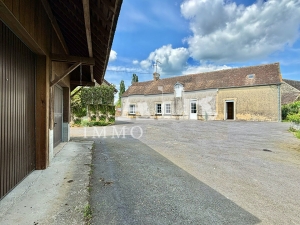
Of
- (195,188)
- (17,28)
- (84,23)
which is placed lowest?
(195,188)

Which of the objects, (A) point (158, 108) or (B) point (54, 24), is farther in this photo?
(A) point (158, 108)

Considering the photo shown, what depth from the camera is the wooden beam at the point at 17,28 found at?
2.23 metres

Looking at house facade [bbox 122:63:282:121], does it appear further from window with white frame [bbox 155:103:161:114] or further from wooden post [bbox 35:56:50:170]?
wooden post [bbox 35:56:50:170]

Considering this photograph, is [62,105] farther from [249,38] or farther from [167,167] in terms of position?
[249,38]

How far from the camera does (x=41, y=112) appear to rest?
3.88 meters

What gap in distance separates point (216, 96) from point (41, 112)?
1889cm

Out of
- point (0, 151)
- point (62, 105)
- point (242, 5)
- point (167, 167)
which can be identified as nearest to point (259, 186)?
point (167, 167)

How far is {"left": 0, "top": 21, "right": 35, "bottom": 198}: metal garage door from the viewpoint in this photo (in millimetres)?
2578

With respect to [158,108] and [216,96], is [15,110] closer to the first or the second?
[216,96]

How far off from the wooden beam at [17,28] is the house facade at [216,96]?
18.8 metres

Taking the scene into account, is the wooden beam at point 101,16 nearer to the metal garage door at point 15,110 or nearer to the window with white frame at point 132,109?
the metal garage door at point 15,110

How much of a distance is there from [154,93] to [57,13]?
69.0 ft

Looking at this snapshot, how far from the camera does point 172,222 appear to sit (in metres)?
2.21

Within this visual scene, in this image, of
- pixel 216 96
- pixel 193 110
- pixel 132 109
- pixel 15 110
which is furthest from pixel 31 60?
pixel 132 109
